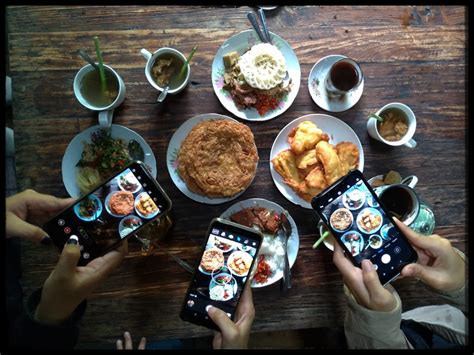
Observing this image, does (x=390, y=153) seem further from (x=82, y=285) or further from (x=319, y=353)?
(x=82, y=285)

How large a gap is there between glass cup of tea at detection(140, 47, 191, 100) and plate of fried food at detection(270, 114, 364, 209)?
605 millimetres

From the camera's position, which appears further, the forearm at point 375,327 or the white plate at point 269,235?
the white plate at point 269,235

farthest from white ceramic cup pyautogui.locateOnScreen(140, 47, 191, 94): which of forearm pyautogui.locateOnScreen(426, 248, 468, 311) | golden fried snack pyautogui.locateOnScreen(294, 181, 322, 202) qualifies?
forearm pyautogui.locateOnScreen(426, 248, 468, 311)

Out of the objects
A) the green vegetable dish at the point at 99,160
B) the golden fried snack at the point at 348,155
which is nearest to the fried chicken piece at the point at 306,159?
the golden fried snack at the point at 348,155

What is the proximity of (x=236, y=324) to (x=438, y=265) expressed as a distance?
42.6 inches

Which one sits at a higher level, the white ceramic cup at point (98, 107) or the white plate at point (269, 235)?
the white ceramic cup at point (98, 107)

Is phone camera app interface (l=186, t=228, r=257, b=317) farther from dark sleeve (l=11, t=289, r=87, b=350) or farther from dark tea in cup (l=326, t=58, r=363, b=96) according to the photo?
dark tea in cup (l=326, t=58, r=363, b=96)

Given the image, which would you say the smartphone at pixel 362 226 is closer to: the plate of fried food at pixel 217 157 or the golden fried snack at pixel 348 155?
the golden fried snack at pixel 348 155

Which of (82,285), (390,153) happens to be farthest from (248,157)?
(82,285)

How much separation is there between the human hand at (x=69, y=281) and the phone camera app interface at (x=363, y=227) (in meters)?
1.10

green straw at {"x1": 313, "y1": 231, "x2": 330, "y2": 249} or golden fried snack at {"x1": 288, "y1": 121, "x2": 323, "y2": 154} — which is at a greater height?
golden fried snack at {"x1": 288, "y1": 121, "x2": 323, "y2": 154}

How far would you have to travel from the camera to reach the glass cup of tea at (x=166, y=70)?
7.35 feet

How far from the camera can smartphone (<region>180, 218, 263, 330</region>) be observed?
2.12 meters
